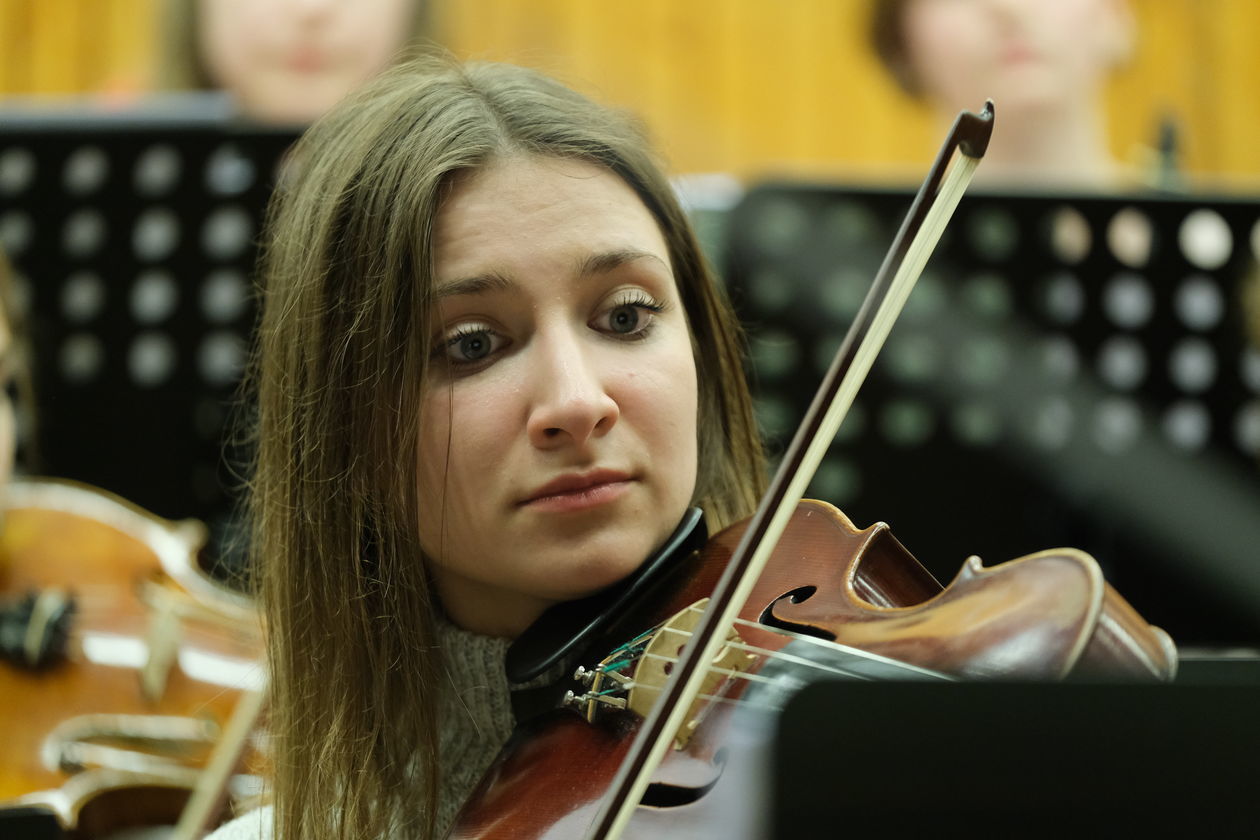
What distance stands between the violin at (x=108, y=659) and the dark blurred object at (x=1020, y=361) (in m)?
0.43

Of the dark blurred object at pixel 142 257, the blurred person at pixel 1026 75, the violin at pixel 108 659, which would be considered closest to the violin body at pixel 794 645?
the violin at pixel 108 659

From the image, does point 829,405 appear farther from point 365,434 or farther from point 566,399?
point 365,434

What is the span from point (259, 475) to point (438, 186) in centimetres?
20

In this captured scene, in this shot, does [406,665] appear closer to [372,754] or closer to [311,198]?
[372,754]

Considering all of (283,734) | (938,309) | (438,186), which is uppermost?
(438,186)

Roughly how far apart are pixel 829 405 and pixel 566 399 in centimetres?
13

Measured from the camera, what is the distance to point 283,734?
70 centimetres

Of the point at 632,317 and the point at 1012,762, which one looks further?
the point at 632,317

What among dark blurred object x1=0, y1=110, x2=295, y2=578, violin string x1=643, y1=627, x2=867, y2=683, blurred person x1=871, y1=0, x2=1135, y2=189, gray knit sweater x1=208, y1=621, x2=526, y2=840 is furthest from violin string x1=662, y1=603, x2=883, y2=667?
blurred person x1=871, y1=0, x2=1135, y2=189

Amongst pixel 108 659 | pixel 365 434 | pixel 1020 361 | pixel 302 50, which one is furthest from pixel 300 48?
pixel 365 434

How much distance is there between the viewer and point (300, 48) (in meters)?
1.97

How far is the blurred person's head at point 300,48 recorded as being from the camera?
196 cm

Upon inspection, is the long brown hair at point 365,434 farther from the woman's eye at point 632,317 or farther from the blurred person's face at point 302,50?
the blurred person's face at point 302,50

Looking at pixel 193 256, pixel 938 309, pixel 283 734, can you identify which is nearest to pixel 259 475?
pixel 283 734
